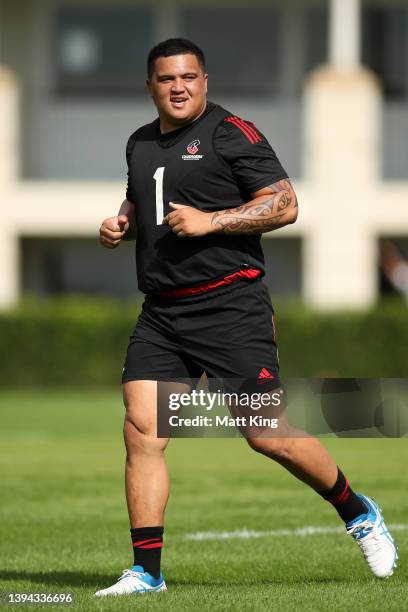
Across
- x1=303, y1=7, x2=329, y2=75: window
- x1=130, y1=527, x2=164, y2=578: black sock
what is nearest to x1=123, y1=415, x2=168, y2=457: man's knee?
x1=130, y1=527, x2=164, y2=578: black sock

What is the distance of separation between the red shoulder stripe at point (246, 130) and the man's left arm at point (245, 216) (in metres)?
0.22

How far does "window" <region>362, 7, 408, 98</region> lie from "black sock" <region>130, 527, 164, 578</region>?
966 inches

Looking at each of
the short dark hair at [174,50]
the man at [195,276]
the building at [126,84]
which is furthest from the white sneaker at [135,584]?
the building at [126,84]

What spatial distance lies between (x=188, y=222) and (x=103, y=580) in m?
1.85

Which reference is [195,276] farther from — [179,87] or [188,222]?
[179,87]

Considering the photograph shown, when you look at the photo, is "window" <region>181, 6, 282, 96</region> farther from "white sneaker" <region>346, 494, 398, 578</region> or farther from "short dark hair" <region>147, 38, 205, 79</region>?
"white sneaker" <region>346, 494, 398, 578</region>

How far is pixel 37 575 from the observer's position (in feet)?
24.1

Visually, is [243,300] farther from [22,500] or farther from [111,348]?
[111,348]

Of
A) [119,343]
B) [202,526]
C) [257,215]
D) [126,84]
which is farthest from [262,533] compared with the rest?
[126,84]

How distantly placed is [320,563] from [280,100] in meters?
23.7

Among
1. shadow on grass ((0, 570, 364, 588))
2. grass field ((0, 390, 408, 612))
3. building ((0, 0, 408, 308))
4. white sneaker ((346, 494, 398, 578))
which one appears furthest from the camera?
building ((0, 0, 408, 308))

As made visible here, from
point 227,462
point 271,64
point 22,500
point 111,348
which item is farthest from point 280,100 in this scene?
point 22,500

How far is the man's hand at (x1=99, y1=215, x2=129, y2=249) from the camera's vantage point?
6.98 meters

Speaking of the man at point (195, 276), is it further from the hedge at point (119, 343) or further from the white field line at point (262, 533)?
the hedge at point (119, 343)
